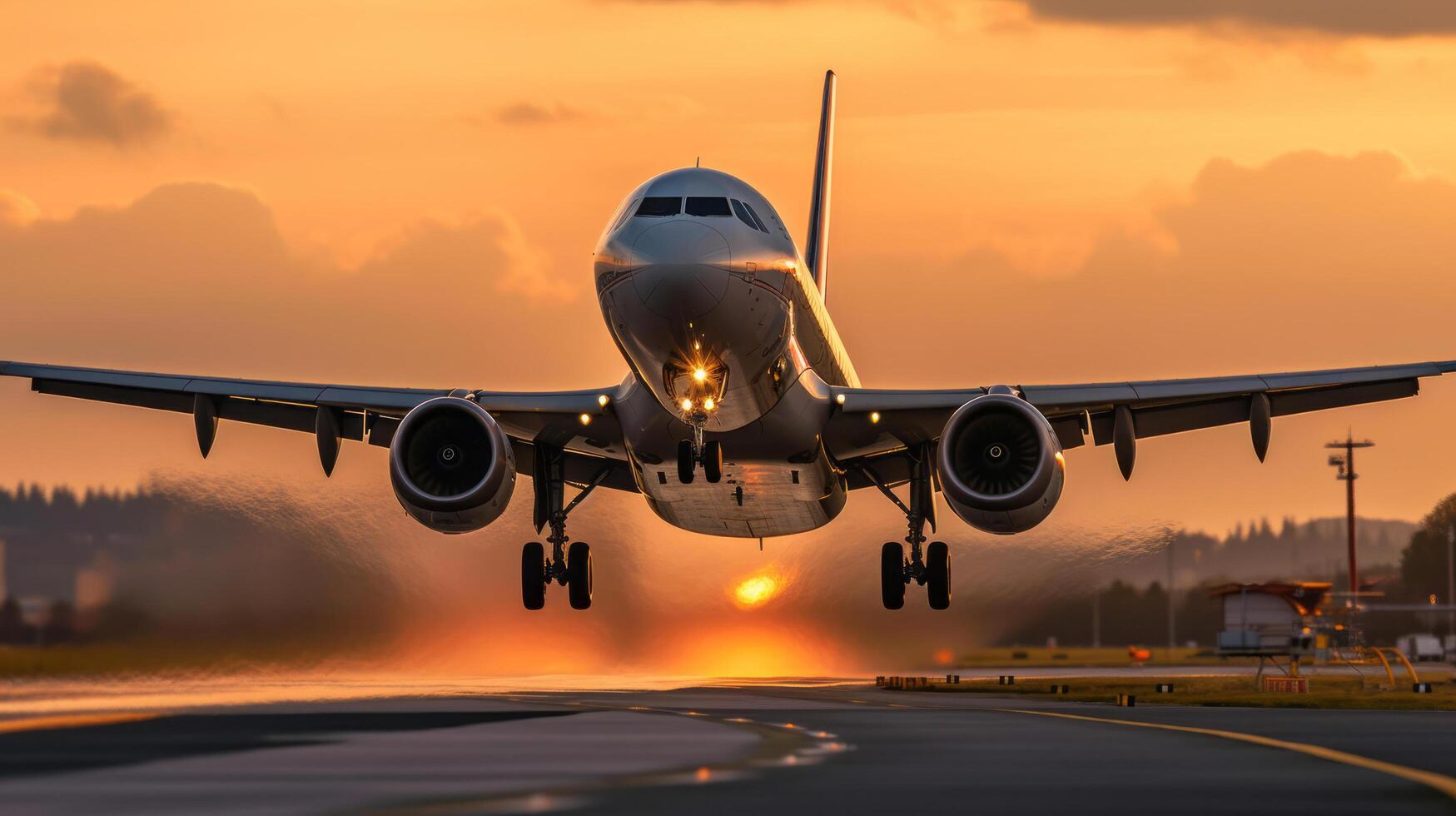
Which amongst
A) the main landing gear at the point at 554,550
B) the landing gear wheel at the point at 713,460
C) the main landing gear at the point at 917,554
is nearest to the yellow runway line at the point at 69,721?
the landing gear wheel at the point at 713,460

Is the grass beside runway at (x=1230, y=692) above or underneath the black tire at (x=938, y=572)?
underneath

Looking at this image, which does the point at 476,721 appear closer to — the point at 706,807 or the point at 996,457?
the point at 996,457

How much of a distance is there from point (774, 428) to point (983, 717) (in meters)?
6.42

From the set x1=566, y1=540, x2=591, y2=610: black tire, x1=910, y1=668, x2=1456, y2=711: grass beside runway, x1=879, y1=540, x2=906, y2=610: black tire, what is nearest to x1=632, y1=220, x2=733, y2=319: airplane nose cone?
x1=910, y1=668, x2=1456, y2=711: grass beside runway

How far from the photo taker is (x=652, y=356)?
96.3ft

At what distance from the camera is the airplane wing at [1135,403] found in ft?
113

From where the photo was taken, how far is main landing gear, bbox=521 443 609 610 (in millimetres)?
38125

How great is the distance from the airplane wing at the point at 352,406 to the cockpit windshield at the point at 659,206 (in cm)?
572

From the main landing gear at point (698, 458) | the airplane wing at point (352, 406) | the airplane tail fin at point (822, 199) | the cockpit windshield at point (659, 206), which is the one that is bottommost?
the main landing gear at point (698, 458)

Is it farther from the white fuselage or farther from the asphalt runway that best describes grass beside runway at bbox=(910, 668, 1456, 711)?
the white fuselage

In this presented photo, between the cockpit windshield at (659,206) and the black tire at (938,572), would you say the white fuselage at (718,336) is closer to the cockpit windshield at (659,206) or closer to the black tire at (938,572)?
the cockpit windshield at (659,206)

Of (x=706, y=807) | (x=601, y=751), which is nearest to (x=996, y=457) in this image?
(x=601, y=751)

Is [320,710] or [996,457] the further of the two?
[996,457]

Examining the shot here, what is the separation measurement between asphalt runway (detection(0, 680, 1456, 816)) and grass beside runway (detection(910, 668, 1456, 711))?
3.48 metres
